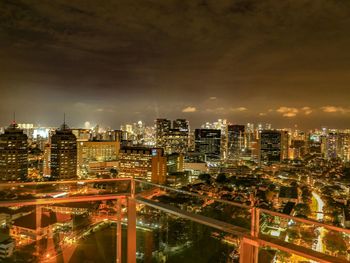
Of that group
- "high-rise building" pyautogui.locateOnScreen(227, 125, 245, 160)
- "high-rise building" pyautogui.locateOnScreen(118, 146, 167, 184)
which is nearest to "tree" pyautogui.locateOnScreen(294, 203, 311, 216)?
"high-rise building" pyautogui.locateOnScreen(118, 146, 167, 184)

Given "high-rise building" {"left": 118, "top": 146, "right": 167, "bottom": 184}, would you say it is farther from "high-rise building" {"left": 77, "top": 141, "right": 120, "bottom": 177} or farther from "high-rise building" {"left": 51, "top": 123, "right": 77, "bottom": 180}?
"high-rise building" {"left": 51, "top": 123, "right": 77, "bottom": 180}

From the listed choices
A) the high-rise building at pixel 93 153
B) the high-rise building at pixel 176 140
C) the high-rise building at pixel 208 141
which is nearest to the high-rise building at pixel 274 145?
the high-rise building at pixel 208 141

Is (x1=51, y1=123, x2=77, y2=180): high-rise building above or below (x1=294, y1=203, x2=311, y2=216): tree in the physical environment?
above

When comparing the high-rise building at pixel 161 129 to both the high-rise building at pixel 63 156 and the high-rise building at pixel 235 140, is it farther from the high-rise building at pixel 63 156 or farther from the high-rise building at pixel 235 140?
the high-rise building at pixel 63 156

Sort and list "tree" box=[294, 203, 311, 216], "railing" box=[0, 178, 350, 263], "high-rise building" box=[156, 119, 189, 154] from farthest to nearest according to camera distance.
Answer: "high-rise building" box=[156, 119, 189, 154] < "tree" box=[294, 203, 311, 216] < "railing" box=[0, 178, 350, 263]

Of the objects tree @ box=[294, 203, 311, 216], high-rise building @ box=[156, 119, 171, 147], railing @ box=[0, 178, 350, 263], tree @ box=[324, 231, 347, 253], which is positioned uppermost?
high-rise building @ box=[156, 119, 171, 147]

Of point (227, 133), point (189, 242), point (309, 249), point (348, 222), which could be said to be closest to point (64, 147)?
point (189, 242)
